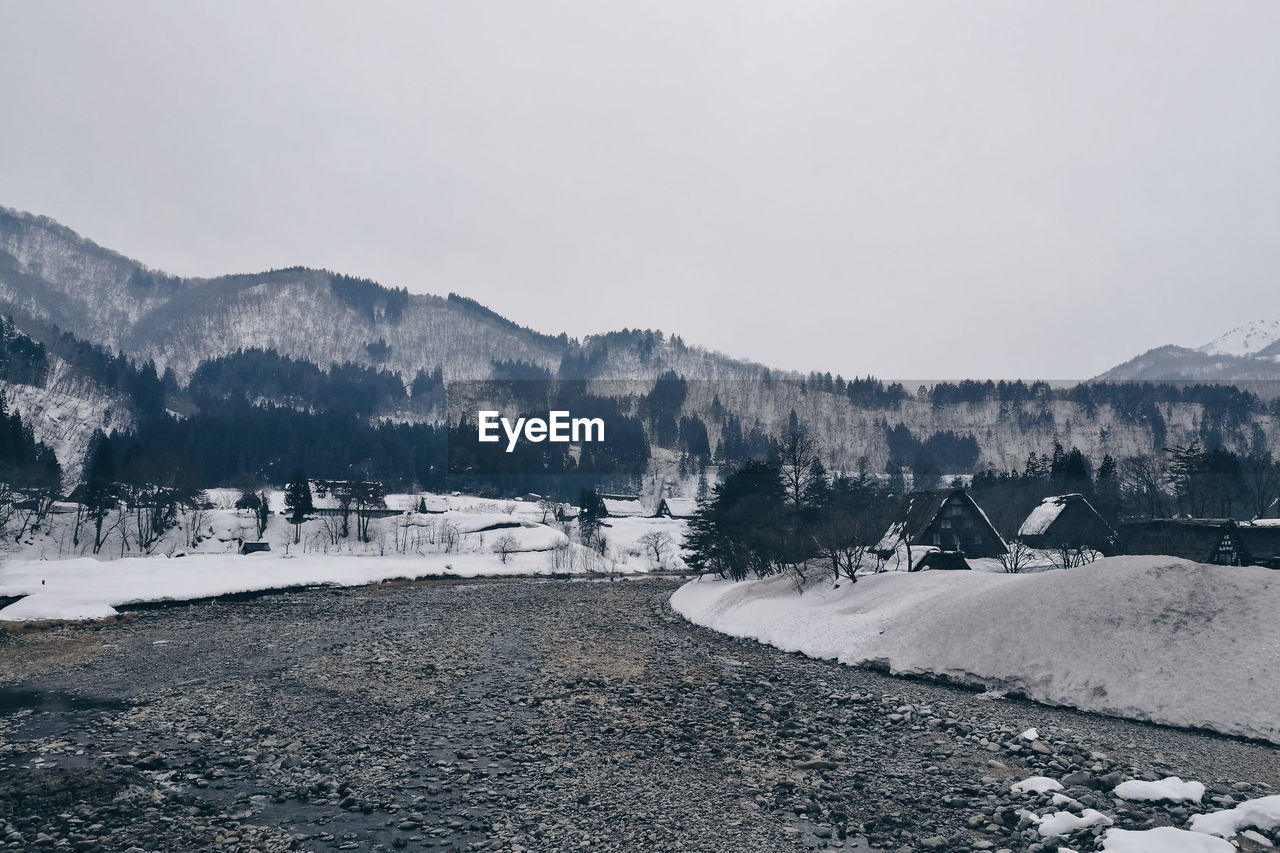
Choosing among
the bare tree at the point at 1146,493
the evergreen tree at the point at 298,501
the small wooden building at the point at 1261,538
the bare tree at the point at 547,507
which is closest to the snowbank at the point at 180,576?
the evergreen tree at the point at 298,501

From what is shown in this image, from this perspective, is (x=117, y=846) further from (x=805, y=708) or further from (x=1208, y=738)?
(x=1208, y=738)

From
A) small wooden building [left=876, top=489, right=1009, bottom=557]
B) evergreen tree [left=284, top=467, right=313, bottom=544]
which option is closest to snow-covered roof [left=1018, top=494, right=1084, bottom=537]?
small wooden building [left=876, top=489, right=1009, bottom=557]

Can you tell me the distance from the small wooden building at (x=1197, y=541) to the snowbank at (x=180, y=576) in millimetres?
66266

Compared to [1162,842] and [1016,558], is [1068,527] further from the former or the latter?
[1162,842]

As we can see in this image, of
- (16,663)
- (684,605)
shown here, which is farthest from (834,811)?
(684,605)

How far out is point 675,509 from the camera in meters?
155

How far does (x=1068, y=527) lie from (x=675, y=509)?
322 ft

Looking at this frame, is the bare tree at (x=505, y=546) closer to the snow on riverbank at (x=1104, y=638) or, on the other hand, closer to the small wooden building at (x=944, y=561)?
the small wooden building at (x=944, y=561)

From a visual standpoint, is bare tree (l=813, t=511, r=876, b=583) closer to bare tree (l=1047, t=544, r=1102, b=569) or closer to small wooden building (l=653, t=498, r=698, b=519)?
bare tree (l=1047, t=544, r=1102, b=569)

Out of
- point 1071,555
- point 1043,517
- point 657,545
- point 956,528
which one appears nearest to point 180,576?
point 657,545

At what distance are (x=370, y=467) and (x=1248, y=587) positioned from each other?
152 metres

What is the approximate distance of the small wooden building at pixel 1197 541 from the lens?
45.9 meters

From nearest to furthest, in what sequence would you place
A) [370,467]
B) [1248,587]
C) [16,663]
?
[1248,587], [16,663], [370,467]

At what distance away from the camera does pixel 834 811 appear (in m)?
13.0
